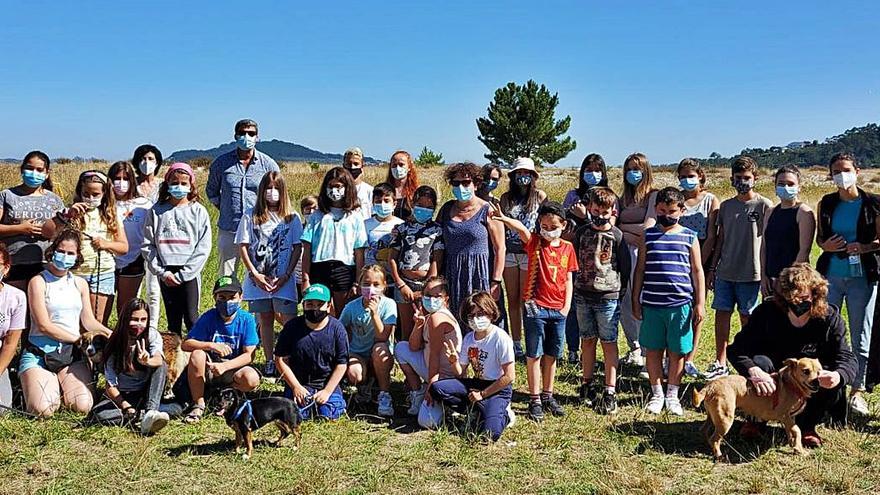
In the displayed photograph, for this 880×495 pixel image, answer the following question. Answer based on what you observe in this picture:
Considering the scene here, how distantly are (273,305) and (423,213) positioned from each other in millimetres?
1633

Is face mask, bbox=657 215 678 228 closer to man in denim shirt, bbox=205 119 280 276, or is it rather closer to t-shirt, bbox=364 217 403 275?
t-shirt, bbox=364 217 403 275

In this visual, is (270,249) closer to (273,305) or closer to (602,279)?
(273,305)

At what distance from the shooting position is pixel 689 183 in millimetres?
6672

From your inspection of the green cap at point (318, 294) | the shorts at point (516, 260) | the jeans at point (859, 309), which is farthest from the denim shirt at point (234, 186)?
the jeans at point (859, 309)

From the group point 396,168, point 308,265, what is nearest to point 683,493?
point 308,265

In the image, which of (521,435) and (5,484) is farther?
(521,435)

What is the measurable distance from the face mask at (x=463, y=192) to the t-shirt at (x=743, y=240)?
7.61 feet

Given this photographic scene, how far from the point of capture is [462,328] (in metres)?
6.25

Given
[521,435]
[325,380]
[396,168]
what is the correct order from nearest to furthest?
[521,435], [325,380], [396,168]

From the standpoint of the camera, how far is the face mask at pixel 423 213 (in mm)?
6375

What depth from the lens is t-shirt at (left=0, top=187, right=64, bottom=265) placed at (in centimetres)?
630

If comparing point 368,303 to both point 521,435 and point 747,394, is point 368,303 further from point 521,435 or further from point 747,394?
point 747,394

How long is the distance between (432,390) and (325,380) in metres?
0.87

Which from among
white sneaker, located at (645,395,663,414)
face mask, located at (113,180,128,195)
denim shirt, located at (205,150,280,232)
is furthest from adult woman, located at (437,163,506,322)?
face mask, located at (113,180,128,195)
